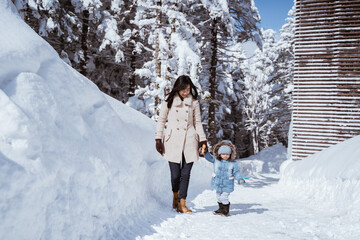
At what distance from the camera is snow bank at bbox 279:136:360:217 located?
5.12 m

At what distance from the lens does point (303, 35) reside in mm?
10625

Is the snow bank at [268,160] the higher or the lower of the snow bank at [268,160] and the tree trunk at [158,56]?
the lower

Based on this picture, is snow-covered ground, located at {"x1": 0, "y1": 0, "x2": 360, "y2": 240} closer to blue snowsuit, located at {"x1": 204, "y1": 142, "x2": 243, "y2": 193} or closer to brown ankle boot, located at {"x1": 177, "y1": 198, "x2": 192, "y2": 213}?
brown ankle boot, located at {"x1": 177, "y1": 198, "x2": 192, "y2": 213}

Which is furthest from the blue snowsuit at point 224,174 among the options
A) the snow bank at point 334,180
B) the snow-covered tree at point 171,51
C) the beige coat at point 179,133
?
the snow-covered tree at point 171,51

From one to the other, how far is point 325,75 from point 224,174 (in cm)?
736

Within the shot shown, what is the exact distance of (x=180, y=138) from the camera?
15.9 feet

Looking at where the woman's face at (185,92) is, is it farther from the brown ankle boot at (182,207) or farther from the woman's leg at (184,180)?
the brown ankle boot at (182,207)

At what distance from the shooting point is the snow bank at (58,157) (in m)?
2.63

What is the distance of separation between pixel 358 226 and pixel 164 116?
3.36 m

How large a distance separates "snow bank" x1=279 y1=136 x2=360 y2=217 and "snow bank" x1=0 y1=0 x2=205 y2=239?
3.29 meters

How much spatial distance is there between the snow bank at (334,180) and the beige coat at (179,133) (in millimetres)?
2835

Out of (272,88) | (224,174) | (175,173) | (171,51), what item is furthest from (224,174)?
(272,88)

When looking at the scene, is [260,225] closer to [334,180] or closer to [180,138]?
[180,138]

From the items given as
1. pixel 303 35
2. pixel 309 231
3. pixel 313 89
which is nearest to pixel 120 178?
pixel 309 231
